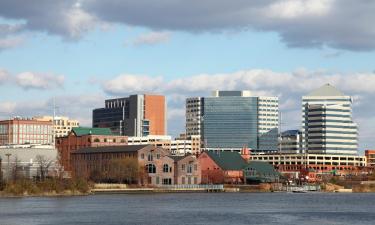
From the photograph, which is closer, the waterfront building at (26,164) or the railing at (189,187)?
the waterfront building at (26,164)

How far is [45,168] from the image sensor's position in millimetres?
189250

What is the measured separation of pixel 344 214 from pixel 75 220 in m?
33.7

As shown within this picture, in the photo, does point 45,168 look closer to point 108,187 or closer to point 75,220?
point 108,187

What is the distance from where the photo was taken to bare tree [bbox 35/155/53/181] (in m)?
181

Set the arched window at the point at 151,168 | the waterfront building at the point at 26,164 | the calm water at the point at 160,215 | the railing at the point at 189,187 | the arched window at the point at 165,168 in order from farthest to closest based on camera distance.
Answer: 1. the arched window at the point at 165,168
2. the arched window at the point at 151,168
3. the railing at the point at 189,187
4. the waterfront building at the point at 26,164
5. the calm water at the point at 160,215

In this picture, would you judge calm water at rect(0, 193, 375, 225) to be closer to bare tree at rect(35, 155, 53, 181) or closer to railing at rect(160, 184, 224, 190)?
bare tree at rect(35, 155, 53, 181)

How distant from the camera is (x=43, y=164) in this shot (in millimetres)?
193375

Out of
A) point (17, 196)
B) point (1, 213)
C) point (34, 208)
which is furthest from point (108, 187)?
point (1, 213)

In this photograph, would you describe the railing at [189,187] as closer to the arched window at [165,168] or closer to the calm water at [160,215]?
the arched window at [165,168]

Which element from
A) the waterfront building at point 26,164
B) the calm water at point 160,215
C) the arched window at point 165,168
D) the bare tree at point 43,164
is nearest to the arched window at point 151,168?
the arched window at point 165,168

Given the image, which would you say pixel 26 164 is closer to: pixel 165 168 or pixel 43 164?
pixel 43 164

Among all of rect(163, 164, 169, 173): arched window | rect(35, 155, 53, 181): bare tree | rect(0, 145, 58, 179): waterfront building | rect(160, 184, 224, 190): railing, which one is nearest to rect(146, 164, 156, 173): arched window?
rect(163, 164, 169, 173): arched window

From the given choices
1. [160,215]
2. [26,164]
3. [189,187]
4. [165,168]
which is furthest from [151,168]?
[160,215]

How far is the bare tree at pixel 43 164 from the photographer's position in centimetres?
18095
